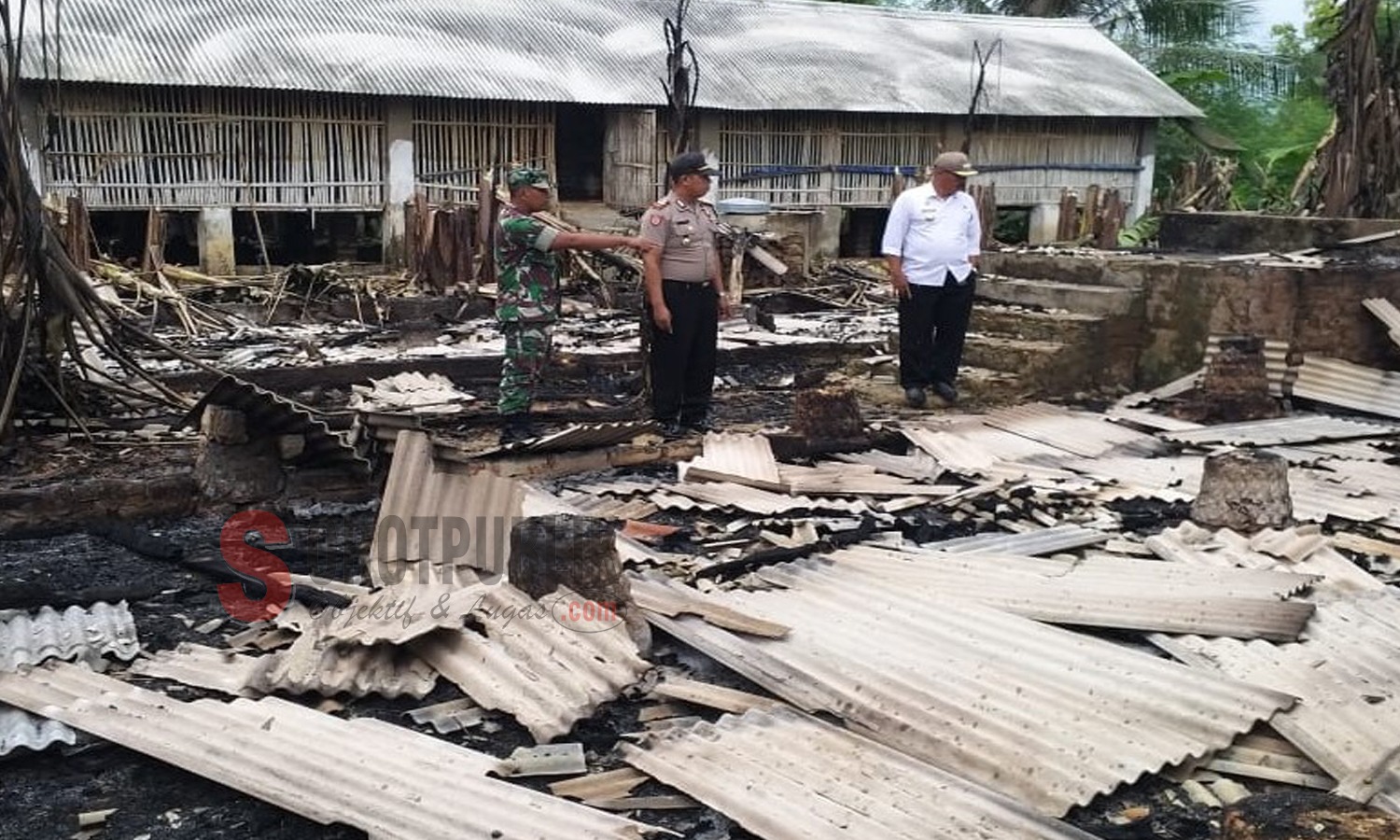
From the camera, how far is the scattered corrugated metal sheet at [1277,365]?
27.7 ft

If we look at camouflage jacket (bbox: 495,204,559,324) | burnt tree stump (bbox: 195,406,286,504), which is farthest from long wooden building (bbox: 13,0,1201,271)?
burnt tree stump (bbox: 195,406,286,504)

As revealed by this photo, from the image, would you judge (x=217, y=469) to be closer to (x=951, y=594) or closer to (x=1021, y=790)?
(x=951, y=594)

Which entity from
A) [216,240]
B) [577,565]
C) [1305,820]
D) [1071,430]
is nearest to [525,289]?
[1071,430]

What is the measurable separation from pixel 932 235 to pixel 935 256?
0.13 m

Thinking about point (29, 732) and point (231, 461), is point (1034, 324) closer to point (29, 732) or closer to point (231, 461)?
point (231, 461)

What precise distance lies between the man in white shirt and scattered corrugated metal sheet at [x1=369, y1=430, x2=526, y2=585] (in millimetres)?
3382

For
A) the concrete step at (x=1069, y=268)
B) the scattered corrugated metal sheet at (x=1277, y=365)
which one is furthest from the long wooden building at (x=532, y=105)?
the scattered corrugated metal sheet at (x=1277, y=365)

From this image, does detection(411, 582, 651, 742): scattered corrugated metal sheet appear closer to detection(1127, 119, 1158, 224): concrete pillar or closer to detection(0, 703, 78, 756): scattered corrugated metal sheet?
detection(0, 703, 78, 756): scattered corrugated metal sheet

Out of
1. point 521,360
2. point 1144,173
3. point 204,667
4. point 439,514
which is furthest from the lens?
point 1144,173

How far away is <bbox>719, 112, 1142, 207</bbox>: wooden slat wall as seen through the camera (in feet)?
69.6

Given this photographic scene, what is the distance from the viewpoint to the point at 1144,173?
24344 millimetres

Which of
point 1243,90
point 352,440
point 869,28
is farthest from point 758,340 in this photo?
point 1243,90

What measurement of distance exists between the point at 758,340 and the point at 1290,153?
15653mm

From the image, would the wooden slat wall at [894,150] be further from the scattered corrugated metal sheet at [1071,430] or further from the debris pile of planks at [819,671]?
the debris pile of planks at [819,671]
